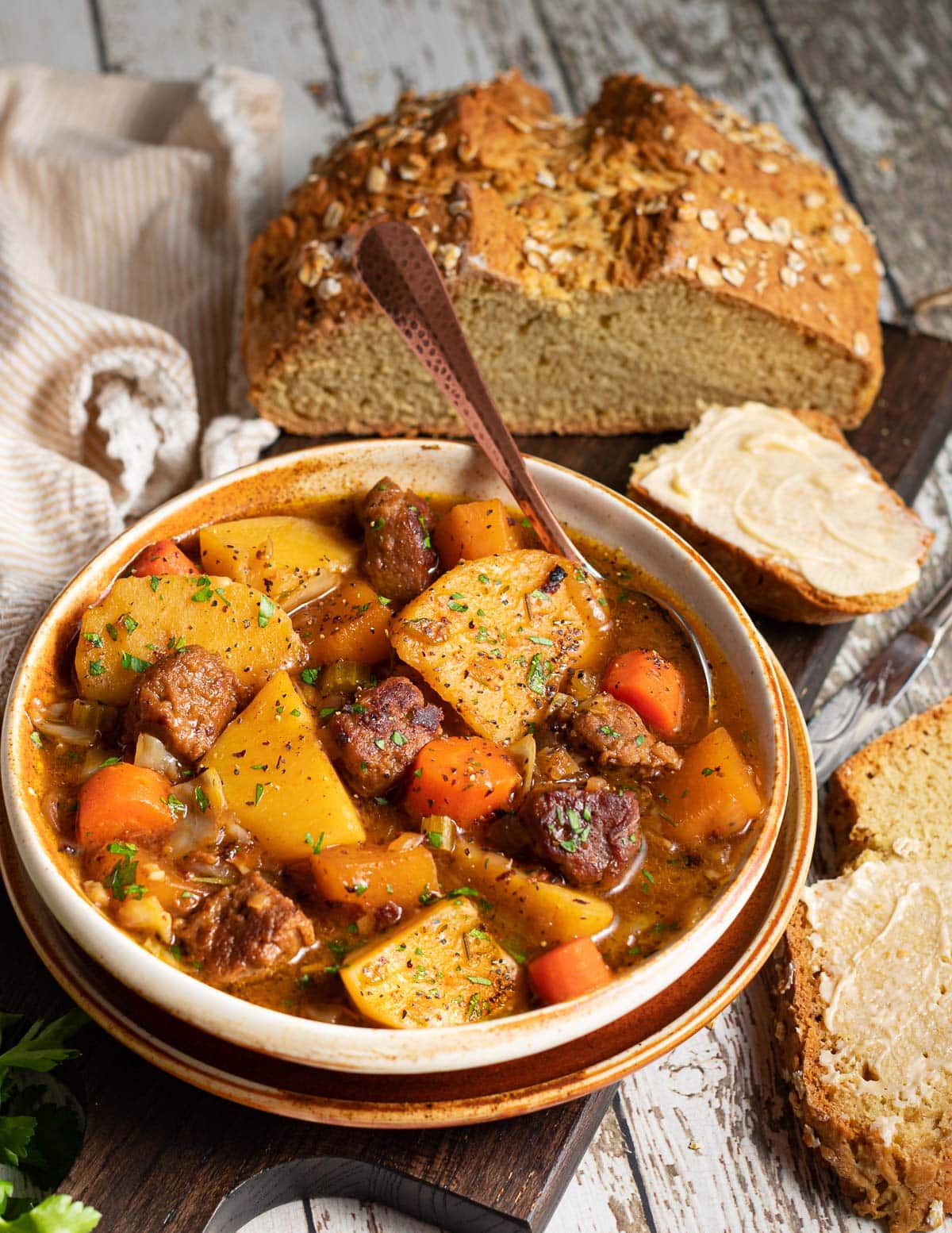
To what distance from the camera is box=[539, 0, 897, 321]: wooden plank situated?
630 cm

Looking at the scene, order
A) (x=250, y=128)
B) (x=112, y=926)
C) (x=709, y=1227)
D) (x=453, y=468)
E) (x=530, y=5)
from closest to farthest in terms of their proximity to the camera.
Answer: (x=112, y=926)
(x=709, y=1227)
(x=453, y=468)
(x=250, y=128)
(x=530, y=5)

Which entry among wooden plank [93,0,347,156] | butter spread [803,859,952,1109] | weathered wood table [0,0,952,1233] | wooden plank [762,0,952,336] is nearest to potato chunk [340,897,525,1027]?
butter spread [803,859,952,1109]

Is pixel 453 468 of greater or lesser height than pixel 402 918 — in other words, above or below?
above

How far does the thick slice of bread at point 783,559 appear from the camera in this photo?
3994mm

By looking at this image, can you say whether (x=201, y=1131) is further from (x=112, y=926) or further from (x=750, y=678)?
(x=750, y=678)

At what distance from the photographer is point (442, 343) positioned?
3.65 metres

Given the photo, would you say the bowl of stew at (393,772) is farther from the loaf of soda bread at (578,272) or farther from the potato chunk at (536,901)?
the loaf of soda bread at (578,272)

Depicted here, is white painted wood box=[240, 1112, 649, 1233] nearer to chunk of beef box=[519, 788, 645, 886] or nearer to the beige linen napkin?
chunk of beef box=[519, 788, 645, 886]

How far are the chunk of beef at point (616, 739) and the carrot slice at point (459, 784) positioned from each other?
0.20 meters

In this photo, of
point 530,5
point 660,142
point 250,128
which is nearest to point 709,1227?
point 660,142

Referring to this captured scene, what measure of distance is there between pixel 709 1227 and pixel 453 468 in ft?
7.07

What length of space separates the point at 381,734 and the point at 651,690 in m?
0.71

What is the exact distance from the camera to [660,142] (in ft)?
15.3

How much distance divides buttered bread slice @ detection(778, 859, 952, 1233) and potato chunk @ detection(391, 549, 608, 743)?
97 centimetres
